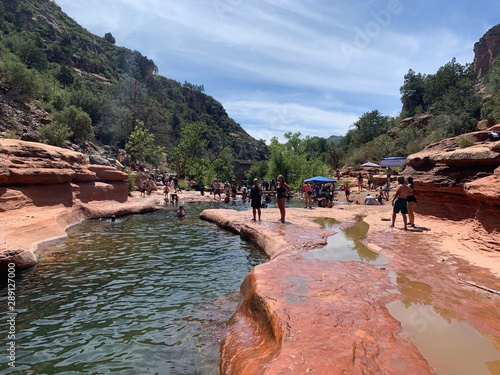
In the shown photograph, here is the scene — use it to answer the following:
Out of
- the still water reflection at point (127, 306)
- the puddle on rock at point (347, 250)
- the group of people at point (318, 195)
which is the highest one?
the group of people at point (318, 195)

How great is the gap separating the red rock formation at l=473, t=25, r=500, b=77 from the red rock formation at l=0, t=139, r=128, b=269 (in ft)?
338

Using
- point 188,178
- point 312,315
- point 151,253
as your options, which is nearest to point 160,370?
point 312,315

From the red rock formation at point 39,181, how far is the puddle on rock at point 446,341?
335 inches

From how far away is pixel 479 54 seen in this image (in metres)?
92.5

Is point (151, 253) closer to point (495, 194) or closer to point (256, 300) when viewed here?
point (256, 300)

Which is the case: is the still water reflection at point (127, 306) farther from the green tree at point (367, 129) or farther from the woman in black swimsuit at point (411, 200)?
the green tree at point (367, 129)

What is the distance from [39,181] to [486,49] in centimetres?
11387

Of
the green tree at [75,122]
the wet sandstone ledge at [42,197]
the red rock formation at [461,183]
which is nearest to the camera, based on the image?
the red rock formation at [461,183]

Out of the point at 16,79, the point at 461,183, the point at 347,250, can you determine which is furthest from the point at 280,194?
the point at 16,79

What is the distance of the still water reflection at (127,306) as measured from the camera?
4.44 m

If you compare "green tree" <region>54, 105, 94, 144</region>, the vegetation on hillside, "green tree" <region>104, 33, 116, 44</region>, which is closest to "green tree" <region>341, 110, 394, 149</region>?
the vegetation on hillside

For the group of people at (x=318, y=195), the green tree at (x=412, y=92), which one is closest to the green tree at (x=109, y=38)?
the green tree at (x=412, y=92)

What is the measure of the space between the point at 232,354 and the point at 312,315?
117 cm

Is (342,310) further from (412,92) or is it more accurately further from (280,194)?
(412,92)
